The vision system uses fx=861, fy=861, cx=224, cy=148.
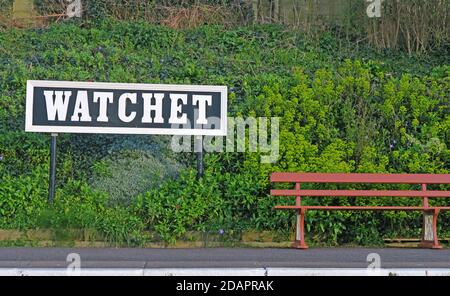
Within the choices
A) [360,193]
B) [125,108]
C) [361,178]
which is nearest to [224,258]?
[360,193]

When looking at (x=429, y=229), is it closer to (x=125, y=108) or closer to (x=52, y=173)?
(x=125, y=108)

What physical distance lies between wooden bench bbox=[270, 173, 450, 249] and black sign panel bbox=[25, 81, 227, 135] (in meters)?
1.53

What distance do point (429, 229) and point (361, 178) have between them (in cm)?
110

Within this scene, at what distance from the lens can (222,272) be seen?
28.2 ft

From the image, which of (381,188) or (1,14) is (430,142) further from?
(1,14)

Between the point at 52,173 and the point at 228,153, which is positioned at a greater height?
the point at 228,153

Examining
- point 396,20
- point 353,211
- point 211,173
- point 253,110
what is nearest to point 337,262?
point 353,211

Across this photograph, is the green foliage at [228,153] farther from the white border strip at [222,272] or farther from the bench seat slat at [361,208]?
the white border strip at [222,272]

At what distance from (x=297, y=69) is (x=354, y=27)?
2.77 m

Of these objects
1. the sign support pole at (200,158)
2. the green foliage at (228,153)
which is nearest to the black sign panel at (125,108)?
the sign support pole at (200,158)

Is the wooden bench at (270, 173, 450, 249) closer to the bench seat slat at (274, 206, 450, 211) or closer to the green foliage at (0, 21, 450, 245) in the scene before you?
the bench seat slat at (274, 206, 450, 211)

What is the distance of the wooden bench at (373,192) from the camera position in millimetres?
10914

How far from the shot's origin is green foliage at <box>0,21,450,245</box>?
11508mm

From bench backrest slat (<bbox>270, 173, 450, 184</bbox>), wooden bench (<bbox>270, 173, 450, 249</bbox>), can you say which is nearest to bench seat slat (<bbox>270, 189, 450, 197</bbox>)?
wooden bench (<bbox>270, 173, 450, 249</bbox>)
